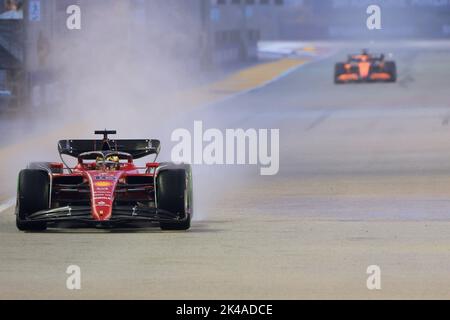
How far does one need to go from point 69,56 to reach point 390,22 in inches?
3042

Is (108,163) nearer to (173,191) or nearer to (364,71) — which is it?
(173,191)

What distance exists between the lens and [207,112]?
34.5 metres

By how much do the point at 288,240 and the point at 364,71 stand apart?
36250 mm

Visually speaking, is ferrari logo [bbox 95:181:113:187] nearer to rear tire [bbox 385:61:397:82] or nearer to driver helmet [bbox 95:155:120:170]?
driver helmet [bbox 95:155:120:170]

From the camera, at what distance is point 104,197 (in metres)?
13.8

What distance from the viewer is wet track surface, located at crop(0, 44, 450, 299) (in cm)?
1111

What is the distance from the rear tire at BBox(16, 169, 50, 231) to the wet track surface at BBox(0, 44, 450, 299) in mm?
225

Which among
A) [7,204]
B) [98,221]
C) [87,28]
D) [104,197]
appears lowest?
[7,204]

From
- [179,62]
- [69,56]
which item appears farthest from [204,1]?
[69,56]

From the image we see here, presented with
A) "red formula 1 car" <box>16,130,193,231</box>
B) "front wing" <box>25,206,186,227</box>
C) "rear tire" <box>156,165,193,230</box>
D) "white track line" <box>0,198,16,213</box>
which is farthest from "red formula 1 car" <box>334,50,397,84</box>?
"front wing" <box>25,206,186,227</box>

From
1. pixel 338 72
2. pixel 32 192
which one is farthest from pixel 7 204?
pixel 338 72

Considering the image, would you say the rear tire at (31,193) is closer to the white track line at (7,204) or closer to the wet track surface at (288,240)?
the wet track surface at (288,240)

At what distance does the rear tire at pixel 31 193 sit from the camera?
13.8m
